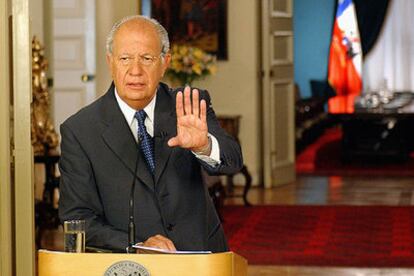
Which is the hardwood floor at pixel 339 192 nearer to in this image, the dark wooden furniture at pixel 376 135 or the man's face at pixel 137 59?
the dark wooden furniture at pixel 376 135

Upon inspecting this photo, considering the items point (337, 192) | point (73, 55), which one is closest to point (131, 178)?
point (73, 55)

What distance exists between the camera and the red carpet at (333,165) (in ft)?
44.2

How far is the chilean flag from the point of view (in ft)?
66.9

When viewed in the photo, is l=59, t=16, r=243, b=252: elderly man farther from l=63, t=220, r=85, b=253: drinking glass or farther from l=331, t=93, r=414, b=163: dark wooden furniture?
l=331, t=93, r=414, b=163: dark wooden furniture

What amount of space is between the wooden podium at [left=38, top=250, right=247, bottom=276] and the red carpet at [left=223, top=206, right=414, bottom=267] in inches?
218

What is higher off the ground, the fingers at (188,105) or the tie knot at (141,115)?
the fingers at (188,105)

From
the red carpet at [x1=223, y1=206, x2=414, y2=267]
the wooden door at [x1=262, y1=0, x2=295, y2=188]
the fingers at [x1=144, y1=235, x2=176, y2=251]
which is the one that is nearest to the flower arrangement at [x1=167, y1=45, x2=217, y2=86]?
the red carpet at [x1=223, y1=206, x2=414, y2=267]

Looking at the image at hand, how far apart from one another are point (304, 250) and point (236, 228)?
1.19m

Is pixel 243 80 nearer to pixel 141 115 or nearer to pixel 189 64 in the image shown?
pixel 189 64

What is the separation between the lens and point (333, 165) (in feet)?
46.9

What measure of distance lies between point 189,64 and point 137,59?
25.4ft

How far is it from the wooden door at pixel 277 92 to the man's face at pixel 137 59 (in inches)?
356

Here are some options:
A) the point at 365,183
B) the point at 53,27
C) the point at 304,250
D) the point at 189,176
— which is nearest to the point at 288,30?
the point at 365,183

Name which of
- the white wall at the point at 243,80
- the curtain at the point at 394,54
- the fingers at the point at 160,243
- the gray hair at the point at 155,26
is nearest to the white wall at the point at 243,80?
the white wall at the point at 243,80
